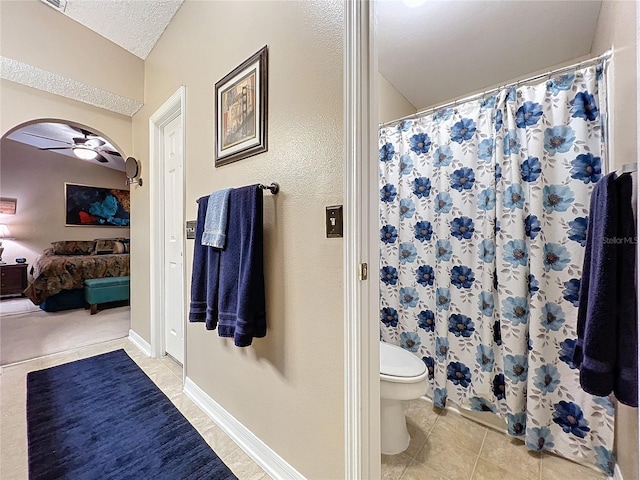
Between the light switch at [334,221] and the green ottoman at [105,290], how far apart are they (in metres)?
4.22

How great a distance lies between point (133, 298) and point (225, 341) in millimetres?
1826

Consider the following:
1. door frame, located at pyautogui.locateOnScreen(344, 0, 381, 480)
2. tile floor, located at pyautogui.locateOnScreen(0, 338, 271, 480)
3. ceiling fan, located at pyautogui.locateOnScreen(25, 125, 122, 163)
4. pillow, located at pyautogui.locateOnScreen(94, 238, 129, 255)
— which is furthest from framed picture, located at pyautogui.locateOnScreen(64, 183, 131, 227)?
door frame, located at pyautogui.locateOnScreen(344, 0, 381, 480)

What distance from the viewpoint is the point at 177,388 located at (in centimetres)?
186

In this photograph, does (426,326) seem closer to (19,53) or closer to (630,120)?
(630,120)

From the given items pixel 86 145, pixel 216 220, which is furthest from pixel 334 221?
pixel 86 145

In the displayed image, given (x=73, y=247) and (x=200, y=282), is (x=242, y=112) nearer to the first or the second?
(x=200, y=282)

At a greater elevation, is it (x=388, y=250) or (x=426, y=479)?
(x=388, y=250)

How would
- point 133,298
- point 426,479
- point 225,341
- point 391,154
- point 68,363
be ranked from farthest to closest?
point 133,298 < point 68,363 < point 391,154 < point 225,341 < point 426,479

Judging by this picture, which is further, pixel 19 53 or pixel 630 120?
pixel 19 53

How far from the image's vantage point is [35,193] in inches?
A: 196

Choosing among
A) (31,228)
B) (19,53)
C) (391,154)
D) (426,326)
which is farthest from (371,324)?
(31,228)

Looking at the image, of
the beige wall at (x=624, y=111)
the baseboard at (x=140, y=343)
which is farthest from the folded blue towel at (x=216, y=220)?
the baseboard at (x=140, y=343)

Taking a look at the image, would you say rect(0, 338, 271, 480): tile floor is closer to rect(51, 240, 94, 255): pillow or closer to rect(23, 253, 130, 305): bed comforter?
rect(23, 253, 130, 305): bed comforter

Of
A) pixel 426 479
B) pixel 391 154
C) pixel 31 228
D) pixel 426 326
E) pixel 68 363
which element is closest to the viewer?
pixel 426 479
